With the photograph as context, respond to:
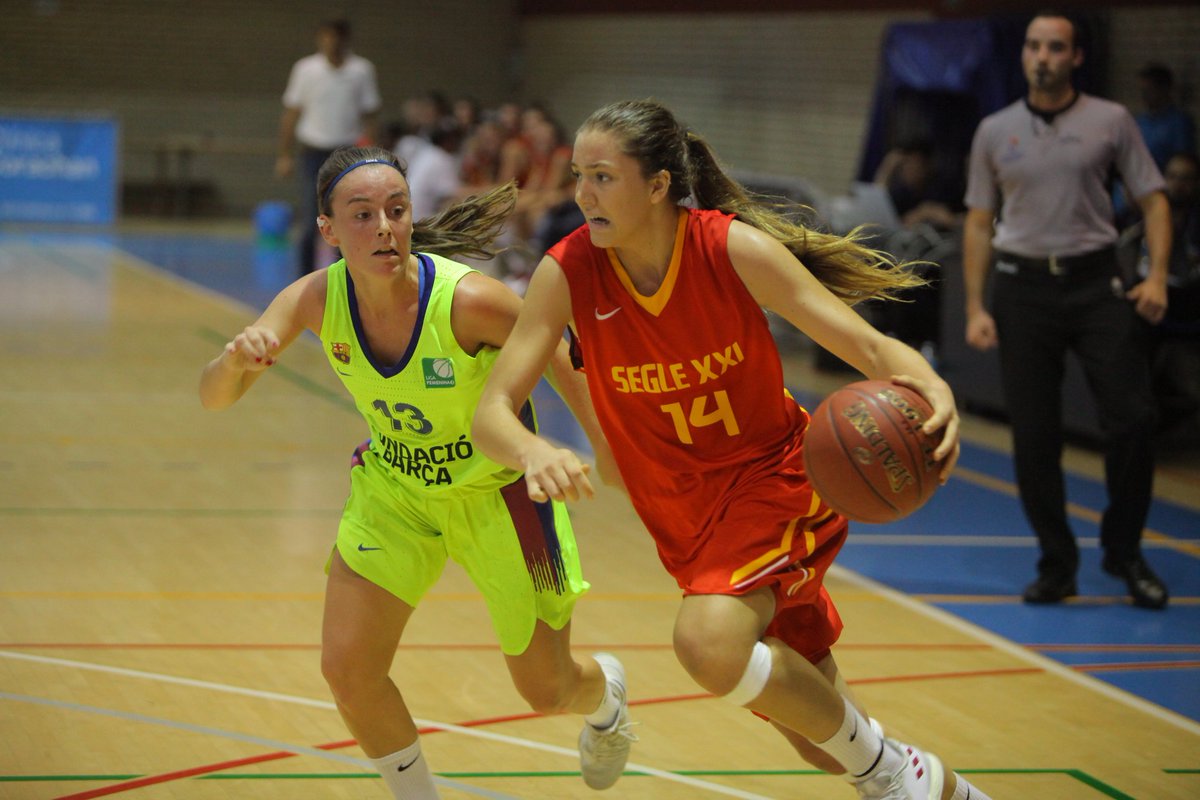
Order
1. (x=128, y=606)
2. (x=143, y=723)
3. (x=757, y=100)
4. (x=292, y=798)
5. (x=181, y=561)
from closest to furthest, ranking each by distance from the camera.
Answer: (x=292, y=798) < (x=143, y=723) < (x=128, y=606) < (x=181, y=561) < (x=757, y=100)

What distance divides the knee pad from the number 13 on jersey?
480 millimetres

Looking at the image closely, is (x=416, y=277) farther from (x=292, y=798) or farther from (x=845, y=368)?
(x=845, y=368)

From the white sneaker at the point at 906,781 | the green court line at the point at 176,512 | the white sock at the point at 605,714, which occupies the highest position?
the white sneaker at the point at 906,781

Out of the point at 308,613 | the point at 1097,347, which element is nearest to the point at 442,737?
the point at 308,613

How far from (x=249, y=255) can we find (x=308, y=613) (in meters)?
13.5

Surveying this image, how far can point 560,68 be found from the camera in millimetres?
23500

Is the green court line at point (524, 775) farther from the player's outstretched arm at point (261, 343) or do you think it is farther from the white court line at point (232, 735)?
the player's outstretched arm at point (261, 343)

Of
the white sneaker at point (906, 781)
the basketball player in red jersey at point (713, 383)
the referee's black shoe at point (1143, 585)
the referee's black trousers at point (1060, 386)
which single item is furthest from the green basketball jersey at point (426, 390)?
the referee's black shoe at point (1143, 585)

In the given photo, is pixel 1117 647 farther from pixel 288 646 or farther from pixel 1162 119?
pixel 1162 119

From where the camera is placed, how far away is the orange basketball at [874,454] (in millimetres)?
2994

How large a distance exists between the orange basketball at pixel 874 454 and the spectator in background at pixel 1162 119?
343 inches

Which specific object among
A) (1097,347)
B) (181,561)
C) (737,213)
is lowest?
(181,561)

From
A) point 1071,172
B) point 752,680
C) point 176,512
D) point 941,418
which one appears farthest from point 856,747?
point 176,512

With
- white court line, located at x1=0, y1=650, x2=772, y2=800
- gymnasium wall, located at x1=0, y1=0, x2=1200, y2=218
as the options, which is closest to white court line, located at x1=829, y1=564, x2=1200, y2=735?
white court line, located at x1=0, y1=650, x2=772, y2=800
